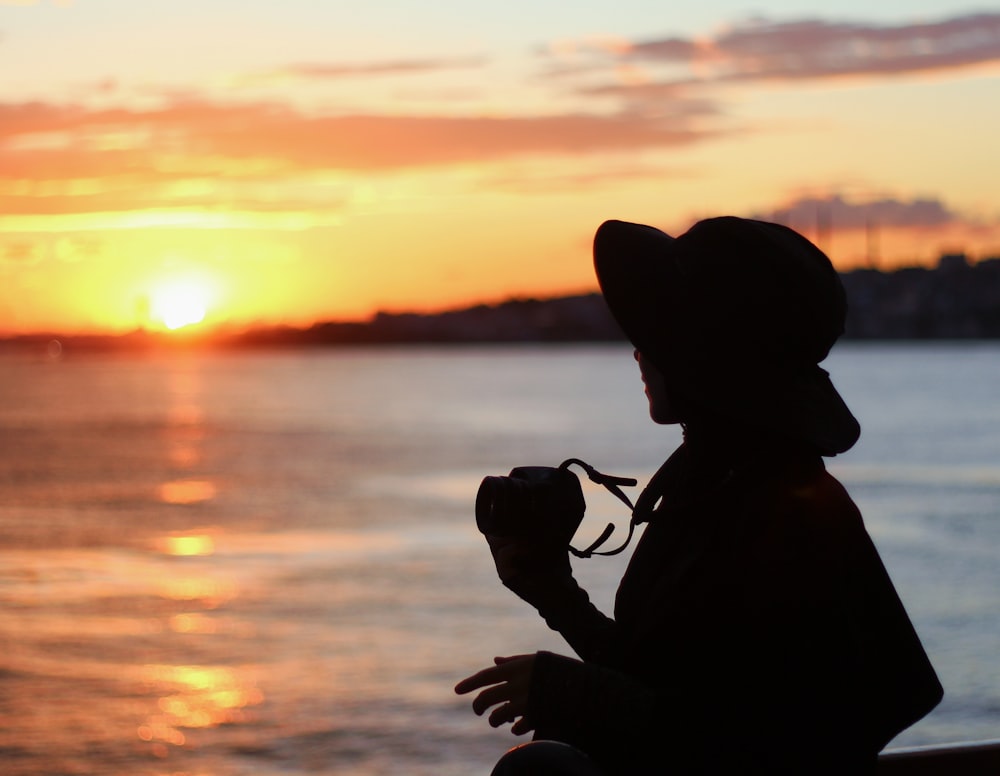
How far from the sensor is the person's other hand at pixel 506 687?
1.83 m

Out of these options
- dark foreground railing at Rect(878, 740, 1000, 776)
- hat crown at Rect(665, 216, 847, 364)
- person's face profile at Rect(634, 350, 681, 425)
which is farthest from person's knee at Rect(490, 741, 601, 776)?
dark foreground railing at Rect(878, 740, 1000, 776)

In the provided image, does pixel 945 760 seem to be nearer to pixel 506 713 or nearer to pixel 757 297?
pixel 506 713

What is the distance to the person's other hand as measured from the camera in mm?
1827

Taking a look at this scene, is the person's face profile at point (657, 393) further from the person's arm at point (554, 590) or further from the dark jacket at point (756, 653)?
the person's arm at point (554, 590)

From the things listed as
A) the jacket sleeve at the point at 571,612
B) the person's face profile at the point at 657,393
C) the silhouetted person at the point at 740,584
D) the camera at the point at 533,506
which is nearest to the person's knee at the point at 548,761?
the silhouetted person at the point at 740,584

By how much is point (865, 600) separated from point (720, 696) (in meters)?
0.22

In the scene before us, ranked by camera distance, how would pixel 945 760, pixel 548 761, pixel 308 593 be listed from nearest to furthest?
pixel 548 761 < pixel 945 760 < pixel 308 593

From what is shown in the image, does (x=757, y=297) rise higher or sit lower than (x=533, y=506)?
higher

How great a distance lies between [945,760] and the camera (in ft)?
9.00

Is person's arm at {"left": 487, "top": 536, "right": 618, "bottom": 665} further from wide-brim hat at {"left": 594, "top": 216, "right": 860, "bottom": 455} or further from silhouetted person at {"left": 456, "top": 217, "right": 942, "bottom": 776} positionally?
wide-brim hat at {"left": 594, "top": 216, "right": 860, "bottom": 455}

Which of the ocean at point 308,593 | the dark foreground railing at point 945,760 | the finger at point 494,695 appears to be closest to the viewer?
the finger at point 494,695

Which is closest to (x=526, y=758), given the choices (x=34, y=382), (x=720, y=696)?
(x=720, y=696)

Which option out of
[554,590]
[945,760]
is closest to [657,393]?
[554,590]

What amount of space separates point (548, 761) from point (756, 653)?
0.31m
